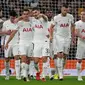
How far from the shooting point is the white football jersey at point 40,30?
16547 millimetres

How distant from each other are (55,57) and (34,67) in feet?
2.62

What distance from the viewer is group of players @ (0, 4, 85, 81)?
16422 millimetres

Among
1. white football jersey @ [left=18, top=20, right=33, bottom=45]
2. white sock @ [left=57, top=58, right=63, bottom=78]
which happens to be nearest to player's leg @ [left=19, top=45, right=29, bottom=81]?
white football jersey @ [left=18, top=20, right=33, bottom=45]

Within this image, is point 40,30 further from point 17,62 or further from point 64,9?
point 17,62

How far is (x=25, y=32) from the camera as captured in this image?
1652cm

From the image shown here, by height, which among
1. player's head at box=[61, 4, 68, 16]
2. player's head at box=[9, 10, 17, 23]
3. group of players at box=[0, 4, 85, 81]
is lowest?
group of players at box=[0, 4, 85, 81]

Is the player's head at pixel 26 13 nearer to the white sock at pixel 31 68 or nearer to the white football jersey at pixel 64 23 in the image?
the white football jersey at pixel 64 23

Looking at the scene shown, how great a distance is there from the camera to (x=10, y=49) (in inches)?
701

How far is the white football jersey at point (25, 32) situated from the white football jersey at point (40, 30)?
0.52ft

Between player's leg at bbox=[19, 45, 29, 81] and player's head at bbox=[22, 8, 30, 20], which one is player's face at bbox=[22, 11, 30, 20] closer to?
player's head at bbox=[22, 8, 30, 20]

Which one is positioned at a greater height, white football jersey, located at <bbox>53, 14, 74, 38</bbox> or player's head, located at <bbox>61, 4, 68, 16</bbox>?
player's head, located at <bbox>61, 4, 68, 16</bbox>

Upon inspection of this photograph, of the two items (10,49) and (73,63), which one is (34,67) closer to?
(10,49)

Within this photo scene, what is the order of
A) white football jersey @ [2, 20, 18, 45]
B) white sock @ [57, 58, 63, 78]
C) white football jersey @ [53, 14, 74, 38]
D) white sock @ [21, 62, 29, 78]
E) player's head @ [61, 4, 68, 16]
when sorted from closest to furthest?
white sock @ [21, 62, 29, 78] < white sock @ [57, 58, 63, 78] < player's head @ [61, 4, 68, 16] < white football jersey @ [53, 14, 74, 38] < white football jersey @ [2, 20, 18, 45]

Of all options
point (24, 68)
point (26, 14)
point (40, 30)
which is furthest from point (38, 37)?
point (24, 68)
